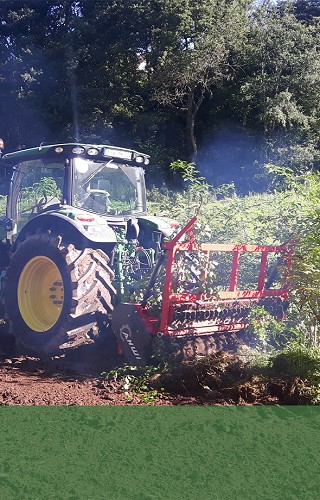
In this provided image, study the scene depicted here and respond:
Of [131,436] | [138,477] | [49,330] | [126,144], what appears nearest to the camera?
[138,477]

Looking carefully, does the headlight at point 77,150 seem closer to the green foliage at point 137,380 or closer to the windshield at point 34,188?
the windshield at point 34,188

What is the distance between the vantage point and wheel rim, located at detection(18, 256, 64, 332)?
20.4ft

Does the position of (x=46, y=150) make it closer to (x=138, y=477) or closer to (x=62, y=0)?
(x=138, y=477)

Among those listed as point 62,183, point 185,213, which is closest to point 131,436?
point 62,183

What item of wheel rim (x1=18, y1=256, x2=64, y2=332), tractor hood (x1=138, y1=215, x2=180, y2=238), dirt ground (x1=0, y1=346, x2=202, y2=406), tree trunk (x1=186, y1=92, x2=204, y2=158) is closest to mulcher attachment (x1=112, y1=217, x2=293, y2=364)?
dirt ground (x1=0, y1=346, x2=202, y2=406)

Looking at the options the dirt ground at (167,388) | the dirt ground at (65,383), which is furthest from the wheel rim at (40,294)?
the dirt ground at (167,388)

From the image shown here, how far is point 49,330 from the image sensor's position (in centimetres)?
578

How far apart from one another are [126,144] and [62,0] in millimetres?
9384

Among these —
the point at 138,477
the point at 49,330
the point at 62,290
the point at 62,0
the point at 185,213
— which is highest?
the point at 62,0

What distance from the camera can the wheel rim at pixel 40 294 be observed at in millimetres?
6211

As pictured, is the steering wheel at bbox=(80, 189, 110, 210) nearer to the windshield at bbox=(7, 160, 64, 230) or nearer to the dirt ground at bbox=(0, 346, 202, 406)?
the windshield at bbox=(7, 160, 64, 230)

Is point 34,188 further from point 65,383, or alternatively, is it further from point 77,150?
point 65,383

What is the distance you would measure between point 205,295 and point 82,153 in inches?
85.2

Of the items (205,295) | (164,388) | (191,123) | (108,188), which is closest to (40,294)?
(108,188)
